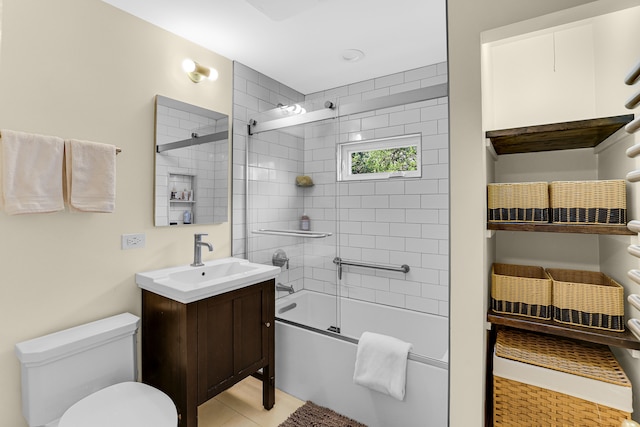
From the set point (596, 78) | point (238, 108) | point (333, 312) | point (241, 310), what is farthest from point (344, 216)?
point (596, 78)

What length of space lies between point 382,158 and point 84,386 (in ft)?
8.25

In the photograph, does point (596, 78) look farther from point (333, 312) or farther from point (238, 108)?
point (238, 108)

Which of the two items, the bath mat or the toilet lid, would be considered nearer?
the toilet lid

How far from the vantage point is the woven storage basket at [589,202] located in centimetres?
114

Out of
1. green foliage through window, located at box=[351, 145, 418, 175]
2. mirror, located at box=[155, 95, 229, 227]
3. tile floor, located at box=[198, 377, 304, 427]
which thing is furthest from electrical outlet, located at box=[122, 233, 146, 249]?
green foliage through window, located at box=[351, 145, 418, 175]

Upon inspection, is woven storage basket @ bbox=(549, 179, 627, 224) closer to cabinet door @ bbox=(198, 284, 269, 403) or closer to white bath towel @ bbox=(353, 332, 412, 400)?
white bath towel @ bbox=(353, 332, 412, 400)

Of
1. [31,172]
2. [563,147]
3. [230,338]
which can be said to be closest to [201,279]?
[230,338]

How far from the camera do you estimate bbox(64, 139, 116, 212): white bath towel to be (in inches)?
66.2

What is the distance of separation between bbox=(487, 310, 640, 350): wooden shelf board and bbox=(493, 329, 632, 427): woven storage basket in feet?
0.39

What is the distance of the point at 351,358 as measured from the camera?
81.0 inches

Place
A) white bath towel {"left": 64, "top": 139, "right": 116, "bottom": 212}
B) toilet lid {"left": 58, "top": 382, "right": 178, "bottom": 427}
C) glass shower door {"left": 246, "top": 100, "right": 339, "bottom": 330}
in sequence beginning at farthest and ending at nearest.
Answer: glass shower door {"left": 246, "top": 100, "right": 339, "bottom": 330}, white bath towel {"left": 64, "top": 139, "right": 116, "bottom": 212}, toilet lid {"left": 58, "top": 382, "right": 178, "bottom": 427}

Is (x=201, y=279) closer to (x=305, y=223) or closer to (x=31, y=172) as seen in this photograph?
(x=305, y=223)

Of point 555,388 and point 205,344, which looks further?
point 205,344

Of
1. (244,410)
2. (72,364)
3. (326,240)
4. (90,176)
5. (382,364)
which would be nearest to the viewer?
(72,364)
